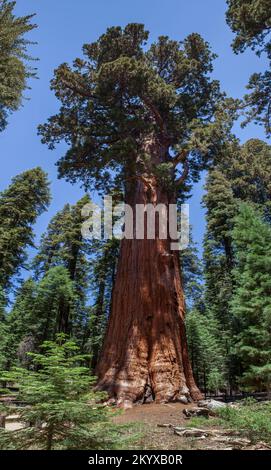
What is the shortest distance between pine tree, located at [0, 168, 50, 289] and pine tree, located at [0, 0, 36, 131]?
36.0 ft

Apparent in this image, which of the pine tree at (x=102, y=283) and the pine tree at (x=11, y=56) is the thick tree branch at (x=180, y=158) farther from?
the pine tree at (x=102, y=283)

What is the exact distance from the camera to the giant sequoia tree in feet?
32.2

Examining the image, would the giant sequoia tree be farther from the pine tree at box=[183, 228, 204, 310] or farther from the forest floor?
the pine tree at box=[183, 228, 204, 310]

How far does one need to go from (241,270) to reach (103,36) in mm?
12233

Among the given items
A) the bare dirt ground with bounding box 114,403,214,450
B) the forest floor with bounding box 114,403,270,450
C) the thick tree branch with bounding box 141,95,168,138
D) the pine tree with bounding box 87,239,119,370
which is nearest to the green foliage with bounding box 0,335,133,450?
the forest floor with bounding box 114,403,270,450

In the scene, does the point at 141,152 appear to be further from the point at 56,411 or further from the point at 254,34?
the point at 56,411

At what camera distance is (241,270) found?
17.8 meters

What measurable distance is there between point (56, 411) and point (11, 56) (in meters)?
12.5

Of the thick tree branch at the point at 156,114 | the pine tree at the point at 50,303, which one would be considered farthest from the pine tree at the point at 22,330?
the thick tree branch at the point at 156,114

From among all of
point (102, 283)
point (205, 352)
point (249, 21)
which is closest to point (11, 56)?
point (249, 21)

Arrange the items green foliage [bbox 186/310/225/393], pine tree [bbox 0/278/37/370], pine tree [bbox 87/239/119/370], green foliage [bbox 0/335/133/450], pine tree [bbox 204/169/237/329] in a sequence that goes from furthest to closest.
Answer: pine tree [bbox 87/239/119/370]
pine tree [bbox 204/169/237/329]
green foliage [bbox 186/310/225/393]
pine tree [bbox 0/278/37/370]
green foliage [bbox 0/335/133/450]

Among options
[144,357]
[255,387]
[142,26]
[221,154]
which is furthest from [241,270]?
[142,26]

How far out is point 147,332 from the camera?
1010 cm
